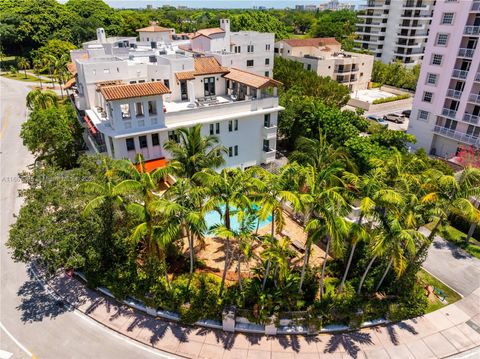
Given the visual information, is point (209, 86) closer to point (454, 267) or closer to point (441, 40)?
point (454, 267)

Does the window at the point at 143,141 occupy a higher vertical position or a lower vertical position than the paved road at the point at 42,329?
higher

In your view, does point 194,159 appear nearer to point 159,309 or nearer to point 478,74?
point 159,309

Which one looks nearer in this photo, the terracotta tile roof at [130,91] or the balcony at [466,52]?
the terracotta tile roof at [130,91]

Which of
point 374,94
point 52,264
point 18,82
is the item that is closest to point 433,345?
point 52,264

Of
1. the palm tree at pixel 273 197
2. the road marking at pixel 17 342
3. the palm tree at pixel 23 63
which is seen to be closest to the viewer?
the palm tree at pixel 273 197

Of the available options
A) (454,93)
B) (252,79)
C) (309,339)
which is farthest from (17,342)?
(454,93)

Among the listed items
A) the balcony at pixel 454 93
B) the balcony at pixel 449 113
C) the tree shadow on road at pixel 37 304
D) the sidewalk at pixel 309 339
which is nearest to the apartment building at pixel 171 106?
the tree shadow on road at pixel 37 304

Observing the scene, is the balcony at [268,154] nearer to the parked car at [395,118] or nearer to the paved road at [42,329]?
the paved road at [42,329]

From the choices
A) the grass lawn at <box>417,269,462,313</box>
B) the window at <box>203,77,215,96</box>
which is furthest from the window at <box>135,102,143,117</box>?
the grass lawn at <box>417,269,462,313</box>

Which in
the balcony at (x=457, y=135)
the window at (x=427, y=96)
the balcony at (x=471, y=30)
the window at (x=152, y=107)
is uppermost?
the balcony at (x=471, y=30)
